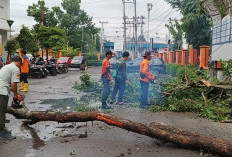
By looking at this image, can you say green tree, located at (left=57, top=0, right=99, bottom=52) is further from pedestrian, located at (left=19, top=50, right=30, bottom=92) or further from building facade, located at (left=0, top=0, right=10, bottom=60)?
pedestrian, located at (left=19, top=50, right=30, bottom=92)

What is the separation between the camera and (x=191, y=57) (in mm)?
20656

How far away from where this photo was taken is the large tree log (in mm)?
4929

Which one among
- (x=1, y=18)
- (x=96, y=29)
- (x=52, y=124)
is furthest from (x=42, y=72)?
(x=96, y=29)

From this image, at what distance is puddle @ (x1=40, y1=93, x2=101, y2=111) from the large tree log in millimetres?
2757

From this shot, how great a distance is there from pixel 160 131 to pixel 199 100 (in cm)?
450

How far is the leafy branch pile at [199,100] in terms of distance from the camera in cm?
818

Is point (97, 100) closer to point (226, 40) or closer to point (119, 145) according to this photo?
point (119, 145)

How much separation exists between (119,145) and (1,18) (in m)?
22.8

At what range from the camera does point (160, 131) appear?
5.38 m

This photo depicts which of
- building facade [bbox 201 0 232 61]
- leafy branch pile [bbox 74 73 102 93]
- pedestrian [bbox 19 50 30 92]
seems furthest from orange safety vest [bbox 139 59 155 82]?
pedestrian [bbox 19 50 30 92]

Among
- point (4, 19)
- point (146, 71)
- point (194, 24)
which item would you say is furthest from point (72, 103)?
point (194, 24)

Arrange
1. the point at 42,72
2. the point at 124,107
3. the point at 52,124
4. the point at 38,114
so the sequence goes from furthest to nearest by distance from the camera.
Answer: the point at 42,72 < the point at 124,107 < the point at 52,124 < the point at 38,114

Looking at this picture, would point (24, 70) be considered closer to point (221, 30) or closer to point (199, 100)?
point (199, 100)

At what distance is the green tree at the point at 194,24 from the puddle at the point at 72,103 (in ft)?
57.3
